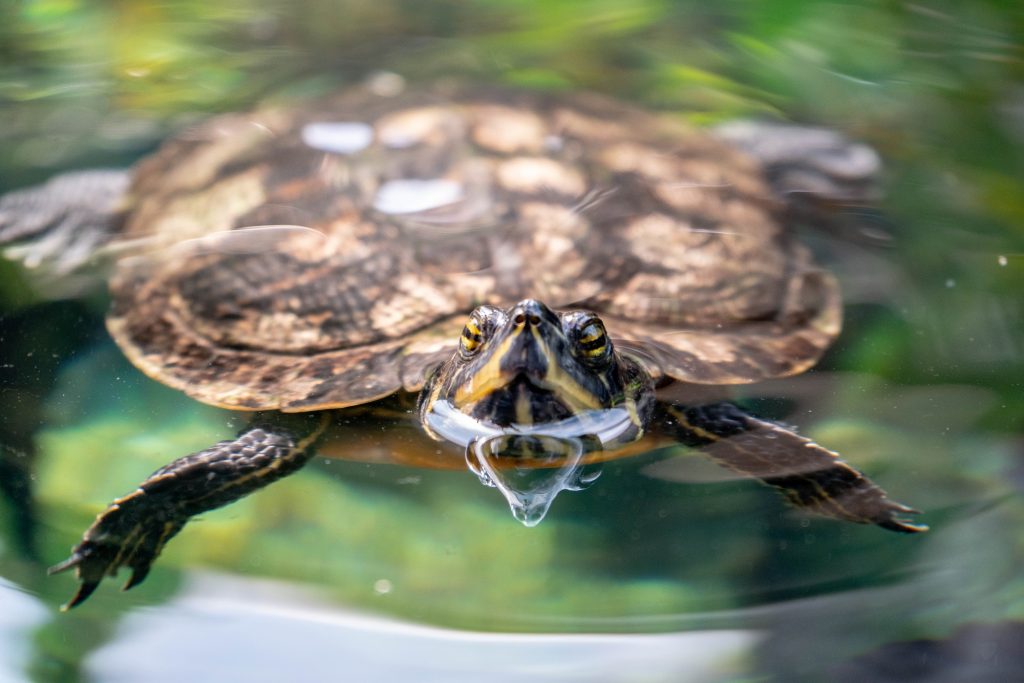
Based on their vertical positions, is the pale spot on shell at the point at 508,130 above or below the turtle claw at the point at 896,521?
above

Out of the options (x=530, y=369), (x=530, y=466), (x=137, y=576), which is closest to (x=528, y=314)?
(x=530, y=369)

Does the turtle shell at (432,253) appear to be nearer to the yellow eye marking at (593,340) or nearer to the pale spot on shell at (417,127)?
the pale spot on shell at (417,127)

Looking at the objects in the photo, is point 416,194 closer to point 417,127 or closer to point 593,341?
point 417,127

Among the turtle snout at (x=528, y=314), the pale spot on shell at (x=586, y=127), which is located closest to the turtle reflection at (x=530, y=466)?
the turtle snout at (x=528, y=314)

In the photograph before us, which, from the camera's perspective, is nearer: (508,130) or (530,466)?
(530,466)

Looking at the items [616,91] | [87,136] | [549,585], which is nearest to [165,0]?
[87,136]

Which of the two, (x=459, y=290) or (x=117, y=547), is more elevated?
(x=459, y=290)

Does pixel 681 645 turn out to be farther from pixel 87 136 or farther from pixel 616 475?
pixel 87 136

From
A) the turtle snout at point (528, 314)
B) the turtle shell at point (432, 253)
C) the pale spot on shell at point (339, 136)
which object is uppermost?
the turtle snout at point (528, 314)
